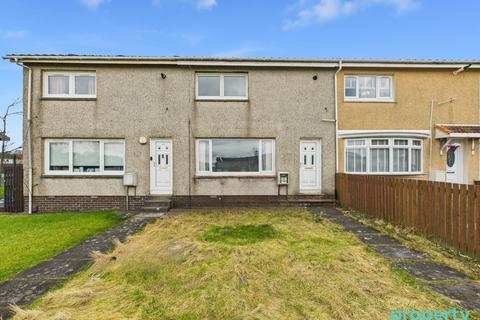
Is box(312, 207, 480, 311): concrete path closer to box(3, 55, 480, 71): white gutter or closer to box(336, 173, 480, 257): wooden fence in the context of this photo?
box(336, 173, 480, 257): wooden fence

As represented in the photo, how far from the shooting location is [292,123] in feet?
36.3

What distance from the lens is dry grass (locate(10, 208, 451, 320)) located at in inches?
124

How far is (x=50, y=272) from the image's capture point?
4.44 meters

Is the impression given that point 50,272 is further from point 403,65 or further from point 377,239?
point 403,65

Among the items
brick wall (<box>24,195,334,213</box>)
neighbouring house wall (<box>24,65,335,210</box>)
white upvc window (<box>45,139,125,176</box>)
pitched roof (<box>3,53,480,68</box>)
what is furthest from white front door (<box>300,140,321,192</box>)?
white upvc window (<box>45,139,125,176</box>)

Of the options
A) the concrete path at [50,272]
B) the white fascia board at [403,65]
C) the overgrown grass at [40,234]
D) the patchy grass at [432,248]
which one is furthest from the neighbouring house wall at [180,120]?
the concrete path at [50,272]

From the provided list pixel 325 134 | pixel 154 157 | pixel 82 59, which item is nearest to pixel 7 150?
pixel 82 59

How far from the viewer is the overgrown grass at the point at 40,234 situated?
5.06 metres

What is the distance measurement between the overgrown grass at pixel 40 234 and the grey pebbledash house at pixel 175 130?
1.49m

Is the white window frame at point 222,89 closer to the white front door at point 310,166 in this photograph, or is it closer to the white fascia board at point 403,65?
the white front door at point 310,166

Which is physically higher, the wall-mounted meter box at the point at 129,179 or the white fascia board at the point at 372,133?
the white fascia board at the point at 372,133

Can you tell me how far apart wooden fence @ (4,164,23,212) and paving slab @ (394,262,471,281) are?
12.6m

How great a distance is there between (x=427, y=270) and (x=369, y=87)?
9.16 metres

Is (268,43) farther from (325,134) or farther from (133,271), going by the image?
(133,271)
